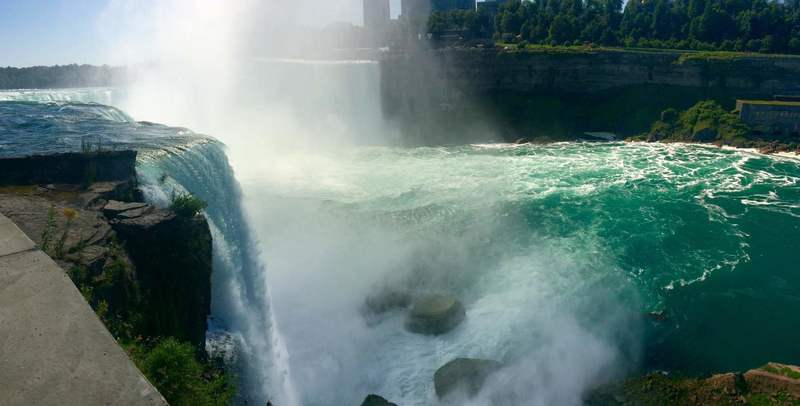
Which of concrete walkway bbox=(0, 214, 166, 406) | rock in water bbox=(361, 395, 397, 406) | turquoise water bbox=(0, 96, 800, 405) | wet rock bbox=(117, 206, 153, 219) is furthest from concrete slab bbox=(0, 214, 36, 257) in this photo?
rock in water bbox=(361, 395, 397, 406)

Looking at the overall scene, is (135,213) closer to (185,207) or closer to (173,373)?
(185,207)

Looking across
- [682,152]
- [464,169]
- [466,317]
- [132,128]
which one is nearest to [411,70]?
[464,169]

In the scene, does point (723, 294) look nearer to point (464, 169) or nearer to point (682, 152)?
point (464, 169)

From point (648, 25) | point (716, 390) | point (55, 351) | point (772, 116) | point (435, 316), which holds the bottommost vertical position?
point (716, 390)

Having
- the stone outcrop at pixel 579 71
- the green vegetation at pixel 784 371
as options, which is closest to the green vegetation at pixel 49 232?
the green vegetation at pixel 784 371

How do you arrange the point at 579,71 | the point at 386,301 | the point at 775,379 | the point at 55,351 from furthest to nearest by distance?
1. the point at 579,71
2. the point at 386,301
3. the point at 775,379
4. the point at 55,351

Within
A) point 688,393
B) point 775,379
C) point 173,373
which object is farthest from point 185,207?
point 775,379
